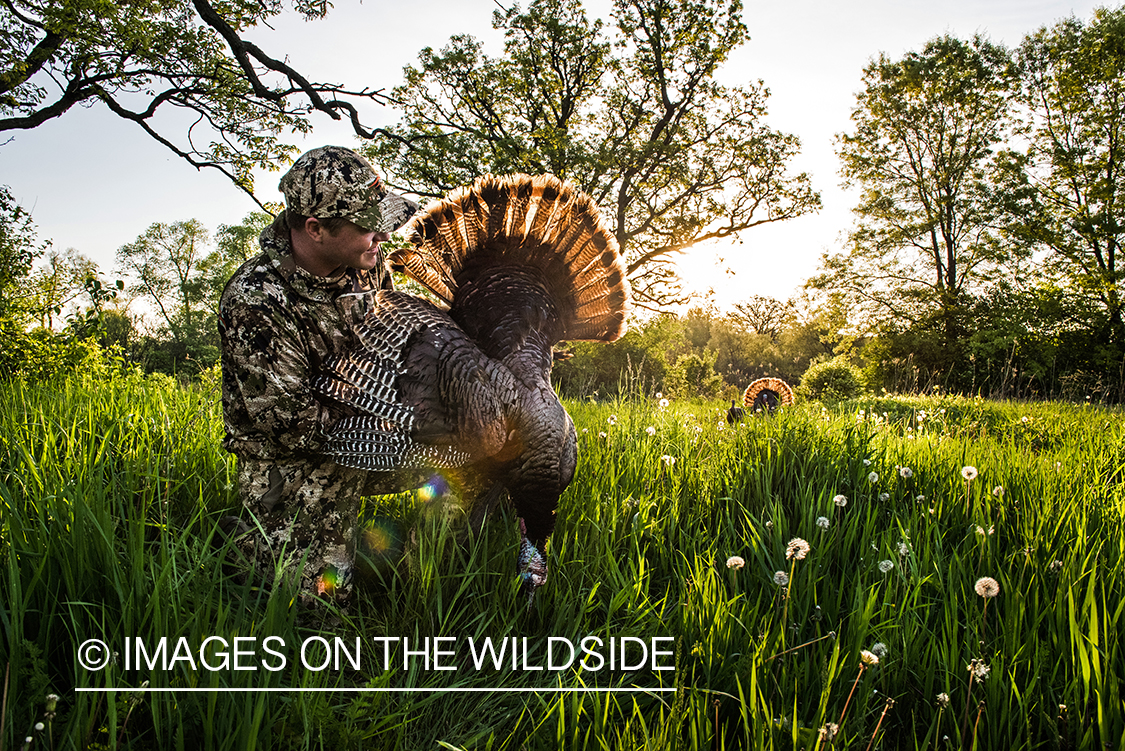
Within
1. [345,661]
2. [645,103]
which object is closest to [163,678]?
[345,661]

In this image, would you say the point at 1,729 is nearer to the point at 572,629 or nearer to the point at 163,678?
the point at 163,678

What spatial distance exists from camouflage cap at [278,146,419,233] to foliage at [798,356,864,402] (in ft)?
55.5

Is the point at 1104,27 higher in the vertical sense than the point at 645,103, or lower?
higher

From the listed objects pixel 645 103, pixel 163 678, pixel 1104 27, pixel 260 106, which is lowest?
pixel 163 678

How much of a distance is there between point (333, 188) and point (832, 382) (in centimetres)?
1840

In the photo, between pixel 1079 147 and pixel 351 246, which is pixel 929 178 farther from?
pixel 351 246

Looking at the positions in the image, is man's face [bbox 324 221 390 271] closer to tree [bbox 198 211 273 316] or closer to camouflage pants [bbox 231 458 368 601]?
camouflage pants [bbox 231 458 368 601]

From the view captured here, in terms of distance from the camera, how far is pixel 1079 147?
2617 centimetres

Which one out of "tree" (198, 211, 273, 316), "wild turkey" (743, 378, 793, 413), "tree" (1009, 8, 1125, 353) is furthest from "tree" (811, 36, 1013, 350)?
"tree" (198, 211, 273, 316)

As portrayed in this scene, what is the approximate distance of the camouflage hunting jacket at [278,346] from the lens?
2.12m

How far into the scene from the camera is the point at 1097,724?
165 centimetres

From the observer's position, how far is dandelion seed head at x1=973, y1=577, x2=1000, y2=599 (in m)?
1.86

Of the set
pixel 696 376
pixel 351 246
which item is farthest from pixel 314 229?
pixel 696 376

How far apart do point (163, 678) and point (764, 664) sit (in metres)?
1.82
